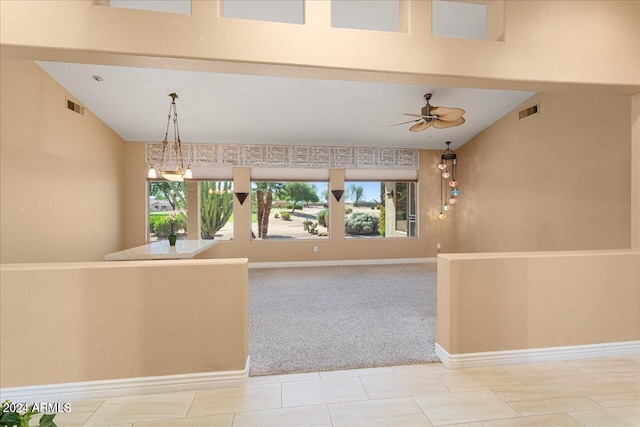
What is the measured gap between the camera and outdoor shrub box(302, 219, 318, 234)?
22.0 feet

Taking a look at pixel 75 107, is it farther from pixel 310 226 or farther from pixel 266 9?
pixel 310 226

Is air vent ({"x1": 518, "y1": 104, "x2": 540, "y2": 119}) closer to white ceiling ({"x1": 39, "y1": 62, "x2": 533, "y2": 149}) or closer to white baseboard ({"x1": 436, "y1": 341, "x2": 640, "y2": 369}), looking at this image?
white ceiling ({"x1": 39, "y1": 62, "x2": 533, "y2": 149})

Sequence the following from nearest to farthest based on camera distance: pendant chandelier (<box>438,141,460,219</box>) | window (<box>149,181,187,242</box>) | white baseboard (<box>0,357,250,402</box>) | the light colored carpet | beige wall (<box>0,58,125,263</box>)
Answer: white baseboard (<box>0,357,250,402</box>) < the light colored carpet < beige wall (<box>0,58,125,263</box>) < window (<box>149,181,187,242</box>) < pendant chandelier (<box>438,141,460,219</box>)

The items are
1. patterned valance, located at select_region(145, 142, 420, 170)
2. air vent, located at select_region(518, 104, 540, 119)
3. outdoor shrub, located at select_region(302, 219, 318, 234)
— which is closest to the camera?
air vent, located at select_region(518, 104, 540, 119)

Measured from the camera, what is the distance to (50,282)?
1893mm

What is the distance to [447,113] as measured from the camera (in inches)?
149

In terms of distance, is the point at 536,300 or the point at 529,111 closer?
the point at 536,300

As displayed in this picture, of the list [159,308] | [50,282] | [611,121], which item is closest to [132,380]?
[159,308]

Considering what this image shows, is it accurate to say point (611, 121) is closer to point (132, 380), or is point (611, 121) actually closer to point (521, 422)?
point (521, 422)

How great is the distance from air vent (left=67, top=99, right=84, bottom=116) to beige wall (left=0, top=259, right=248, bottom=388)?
3367 millimetres

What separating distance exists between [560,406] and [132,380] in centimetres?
276

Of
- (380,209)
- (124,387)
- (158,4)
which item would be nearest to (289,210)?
(380,209)

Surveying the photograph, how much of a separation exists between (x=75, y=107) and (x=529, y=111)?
698 cm

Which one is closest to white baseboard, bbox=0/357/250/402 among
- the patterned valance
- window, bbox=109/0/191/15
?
window, bbox=109/0/191/15
